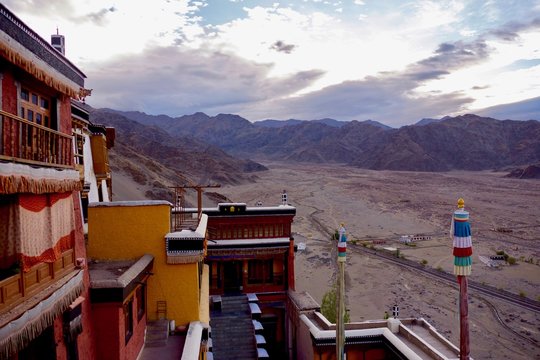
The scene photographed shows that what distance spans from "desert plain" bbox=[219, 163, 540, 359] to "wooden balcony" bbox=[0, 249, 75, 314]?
20342mm

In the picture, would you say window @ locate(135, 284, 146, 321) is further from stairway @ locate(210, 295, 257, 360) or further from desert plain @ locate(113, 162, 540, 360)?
desert plain @ locate(113, 162, 540, 360)

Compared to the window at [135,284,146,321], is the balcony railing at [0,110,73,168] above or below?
above

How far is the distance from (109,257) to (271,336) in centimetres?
1098

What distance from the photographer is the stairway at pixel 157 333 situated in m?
10.0

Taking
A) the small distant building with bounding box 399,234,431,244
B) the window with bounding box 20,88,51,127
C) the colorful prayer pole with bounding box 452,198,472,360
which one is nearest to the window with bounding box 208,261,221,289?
the window with bounding box 20,88,51,127

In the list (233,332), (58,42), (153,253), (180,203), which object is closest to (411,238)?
(233,332)

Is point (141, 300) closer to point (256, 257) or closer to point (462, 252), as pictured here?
point (462, 252)

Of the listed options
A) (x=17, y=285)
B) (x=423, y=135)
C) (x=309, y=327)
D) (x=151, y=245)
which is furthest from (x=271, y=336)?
(x=423, y=135)

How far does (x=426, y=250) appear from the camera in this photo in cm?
3938

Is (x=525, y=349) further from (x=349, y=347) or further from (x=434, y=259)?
(x=434, y=259)

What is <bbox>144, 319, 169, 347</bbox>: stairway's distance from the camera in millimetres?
10013

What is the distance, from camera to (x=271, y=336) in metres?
19.0

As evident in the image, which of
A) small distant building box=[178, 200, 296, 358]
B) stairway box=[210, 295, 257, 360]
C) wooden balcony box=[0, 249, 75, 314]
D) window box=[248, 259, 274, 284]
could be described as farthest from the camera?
window box=[248, 259, 274, 284]

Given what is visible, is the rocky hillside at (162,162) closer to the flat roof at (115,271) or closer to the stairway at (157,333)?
the flat roof at (115,271)
